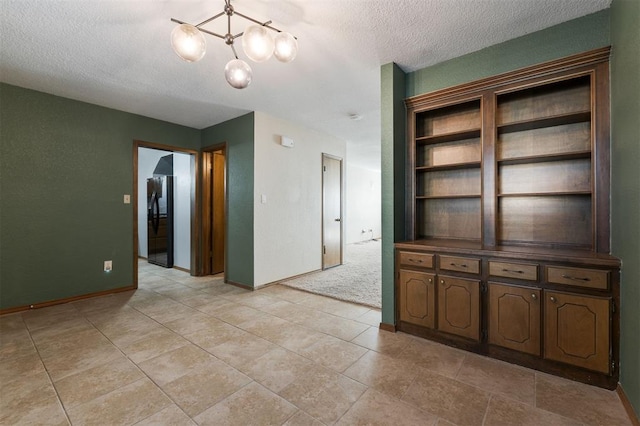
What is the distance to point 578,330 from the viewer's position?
1902mm

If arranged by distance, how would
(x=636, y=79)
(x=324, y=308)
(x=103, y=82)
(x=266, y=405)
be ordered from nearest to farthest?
(x=636, y=79) → (x=266, y=405) → (x=103, y=82) → (x=324, y=308)

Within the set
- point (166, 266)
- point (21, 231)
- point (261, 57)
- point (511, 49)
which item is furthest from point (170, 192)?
point (511, 49)

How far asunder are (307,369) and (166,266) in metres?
4.55

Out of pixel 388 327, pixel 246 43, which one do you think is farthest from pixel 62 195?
pixel 388 327

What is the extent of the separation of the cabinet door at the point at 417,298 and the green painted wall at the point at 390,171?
11 centimetres

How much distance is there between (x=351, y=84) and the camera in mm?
3193

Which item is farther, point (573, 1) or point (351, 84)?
point (351, 84)

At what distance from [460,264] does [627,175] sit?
3.78 feet

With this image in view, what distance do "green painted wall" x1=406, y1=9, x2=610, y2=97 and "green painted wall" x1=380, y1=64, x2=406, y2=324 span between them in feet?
0.96

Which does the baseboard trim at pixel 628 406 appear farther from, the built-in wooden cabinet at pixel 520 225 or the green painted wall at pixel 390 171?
the green painted wall at pixel 390 171

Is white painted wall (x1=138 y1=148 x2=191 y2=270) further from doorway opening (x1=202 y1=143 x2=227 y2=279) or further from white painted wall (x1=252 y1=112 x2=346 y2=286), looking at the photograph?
white painted wall (x1=252 y1=112 x2=346 y2=286)

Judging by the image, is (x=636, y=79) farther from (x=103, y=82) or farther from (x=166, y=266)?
(x=166, y=266)

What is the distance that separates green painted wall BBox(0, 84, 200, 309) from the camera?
125 inches

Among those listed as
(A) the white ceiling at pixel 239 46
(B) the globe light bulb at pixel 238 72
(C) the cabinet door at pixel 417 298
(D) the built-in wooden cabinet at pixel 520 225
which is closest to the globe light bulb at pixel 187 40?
(B) the globe light bulb at pixel 238 72
